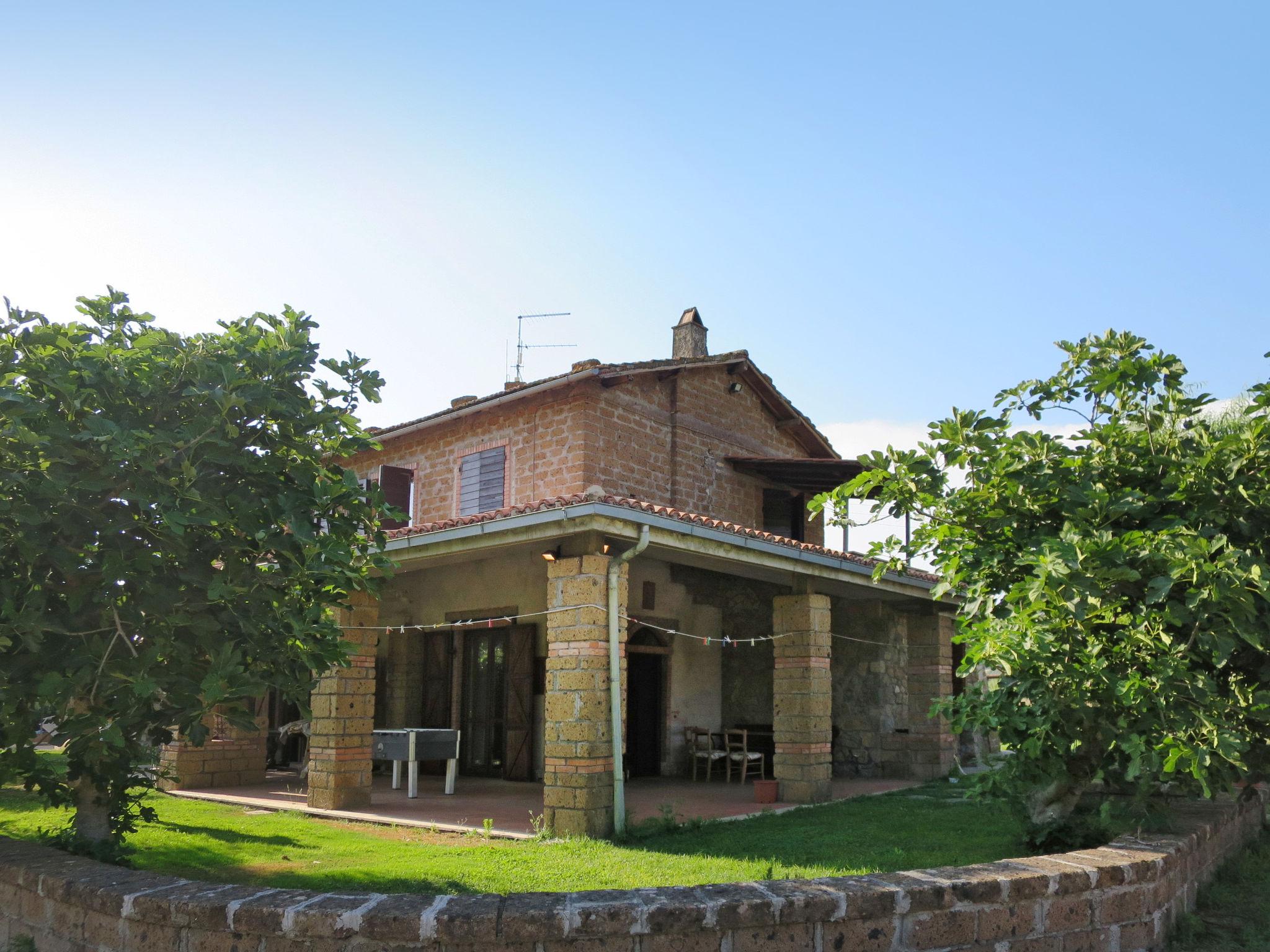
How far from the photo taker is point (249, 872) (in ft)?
22.1

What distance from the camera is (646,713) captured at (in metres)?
13.4

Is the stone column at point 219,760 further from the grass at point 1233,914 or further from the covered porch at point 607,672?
the grass at point 1233,914

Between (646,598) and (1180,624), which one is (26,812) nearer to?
(646,598)

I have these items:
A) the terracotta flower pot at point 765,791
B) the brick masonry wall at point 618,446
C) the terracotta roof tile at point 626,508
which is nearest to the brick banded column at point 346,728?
the terracotta roof tile at point 626,508

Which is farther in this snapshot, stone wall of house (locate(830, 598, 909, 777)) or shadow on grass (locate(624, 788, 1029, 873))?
stone wall of house (locate(830, 598, 909, 777))

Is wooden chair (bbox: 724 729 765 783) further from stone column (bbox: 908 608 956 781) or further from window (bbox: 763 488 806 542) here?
window (bbox: 763 488 806 542)

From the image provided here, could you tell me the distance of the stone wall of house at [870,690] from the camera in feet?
43.0

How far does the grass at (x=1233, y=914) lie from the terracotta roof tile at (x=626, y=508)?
2.83 m

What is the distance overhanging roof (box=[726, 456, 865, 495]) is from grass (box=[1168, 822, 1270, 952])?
863 cm

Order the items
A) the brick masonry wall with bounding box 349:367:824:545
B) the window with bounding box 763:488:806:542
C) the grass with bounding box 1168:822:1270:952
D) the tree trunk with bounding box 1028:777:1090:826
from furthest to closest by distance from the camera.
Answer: the window with bounding box 763:488:806:542
the brick masonry wall with bounding box 349:367:824:545
the tree trunk with bounding box 1028:777:1090:826
the grass with bounding box 1168:822:1270:952

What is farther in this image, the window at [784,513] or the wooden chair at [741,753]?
the window at [784,513]

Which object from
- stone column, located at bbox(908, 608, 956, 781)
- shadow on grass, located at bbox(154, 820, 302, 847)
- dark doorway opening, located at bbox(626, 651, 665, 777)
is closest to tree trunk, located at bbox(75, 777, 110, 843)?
shadow on grass, located at bbox(154, 820, 302, 847)

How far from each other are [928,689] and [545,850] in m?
7.12

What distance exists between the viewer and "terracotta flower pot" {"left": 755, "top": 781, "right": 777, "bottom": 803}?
A: 10312 mm
